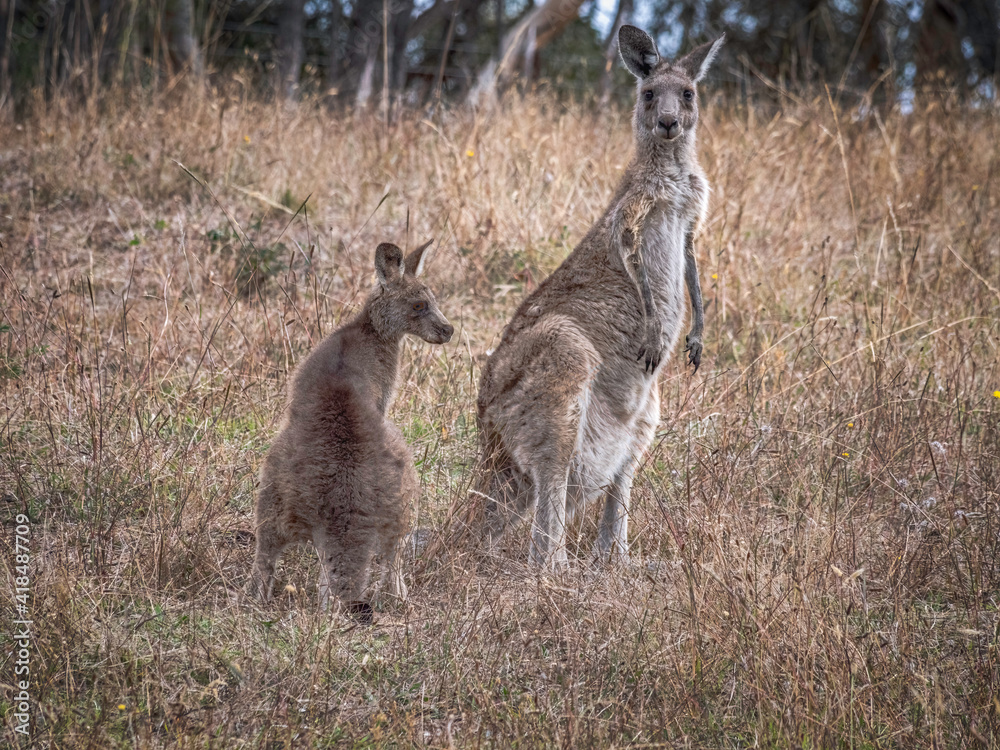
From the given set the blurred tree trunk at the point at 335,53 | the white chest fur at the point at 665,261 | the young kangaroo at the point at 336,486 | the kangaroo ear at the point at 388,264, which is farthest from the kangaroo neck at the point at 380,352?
the blurred tree trunk at the point at 335,53

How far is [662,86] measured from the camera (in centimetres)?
473

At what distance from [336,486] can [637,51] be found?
2877mm

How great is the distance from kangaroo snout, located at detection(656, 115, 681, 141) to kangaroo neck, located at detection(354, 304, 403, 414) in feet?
5.26

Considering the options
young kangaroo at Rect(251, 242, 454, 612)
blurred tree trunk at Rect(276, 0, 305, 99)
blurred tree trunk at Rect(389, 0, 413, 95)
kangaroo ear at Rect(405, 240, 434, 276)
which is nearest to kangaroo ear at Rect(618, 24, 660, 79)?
kangaroo ear at Rect(405, 240, 434, 276)

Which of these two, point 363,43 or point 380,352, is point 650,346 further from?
point 363,43

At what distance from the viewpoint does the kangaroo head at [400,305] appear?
4203mm

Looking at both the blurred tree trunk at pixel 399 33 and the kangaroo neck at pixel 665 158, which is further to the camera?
the blurred tree trunk at pixel 399 33

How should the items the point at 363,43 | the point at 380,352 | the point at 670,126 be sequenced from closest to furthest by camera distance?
the point at 380,352 → the point at 670,126 → the point at 363,43

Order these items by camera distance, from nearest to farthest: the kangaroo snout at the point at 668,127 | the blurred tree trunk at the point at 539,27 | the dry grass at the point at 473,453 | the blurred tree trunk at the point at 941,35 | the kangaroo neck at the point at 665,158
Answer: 1. the dry grass at the point at 473,453
2. the kangaroo snout at the point at 668,127
3. the kangaroo neck at the point at 665,158
4. the blurred tree trunk at the point at 539,27
5. the blurred tree trunk at the point at 941,35

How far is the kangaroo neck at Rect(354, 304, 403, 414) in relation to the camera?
4.02m

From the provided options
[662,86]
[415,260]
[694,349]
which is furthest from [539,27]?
[415,260]

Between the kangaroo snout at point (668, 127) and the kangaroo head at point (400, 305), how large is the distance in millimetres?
1276

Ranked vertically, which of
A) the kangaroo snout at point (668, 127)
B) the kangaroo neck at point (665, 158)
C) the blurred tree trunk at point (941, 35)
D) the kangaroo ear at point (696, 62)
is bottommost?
the kangaroo neck at point (665, 158)

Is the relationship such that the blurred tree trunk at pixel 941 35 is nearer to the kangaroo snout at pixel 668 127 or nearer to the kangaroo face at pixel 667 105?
the kangaroo face at pixel 667 105
